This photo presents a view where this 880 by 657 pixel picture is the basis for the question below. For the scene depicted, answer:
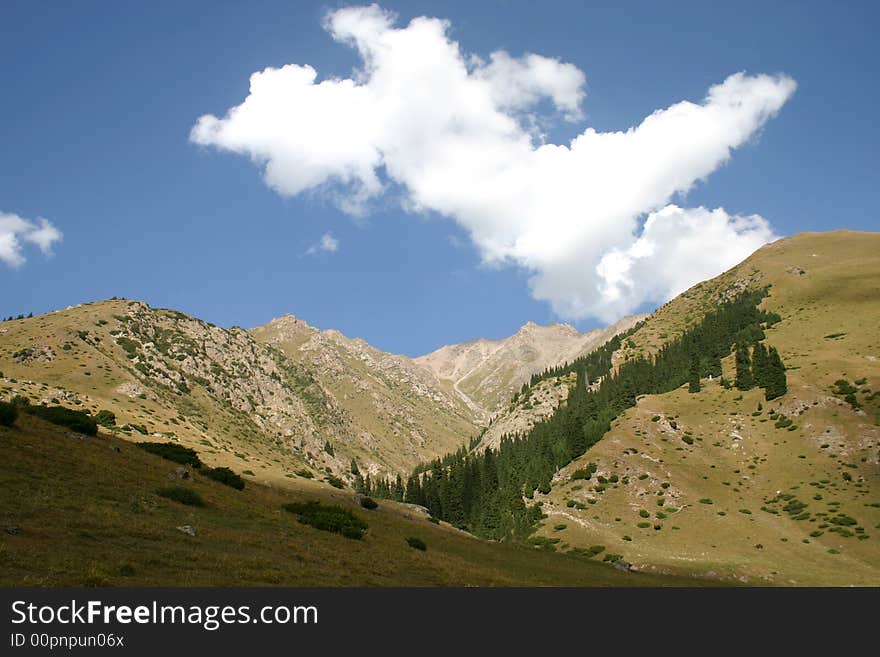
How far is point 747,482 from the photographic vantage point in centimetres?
9212

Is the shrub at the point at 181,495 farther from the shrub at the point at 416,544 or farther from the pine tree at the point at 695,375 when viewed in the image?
the pine tree at the point at 695,375

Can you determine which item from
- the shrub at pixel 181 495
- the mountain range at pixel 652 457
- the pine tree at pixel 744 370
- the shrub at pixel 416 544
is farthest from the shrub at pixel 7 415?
the pine tree at pixel 744 370

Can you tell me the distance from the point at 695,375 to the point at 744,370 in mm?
14153

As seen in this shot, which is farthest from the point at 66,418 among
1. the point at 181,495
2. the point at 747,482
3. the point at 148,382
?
the point at 148,382

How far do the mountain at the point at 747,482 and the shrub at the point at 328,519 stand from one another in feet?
126

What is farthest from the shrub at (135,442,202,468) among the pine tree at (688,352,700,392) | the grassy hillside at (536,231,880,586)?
the pine tree at (688,352,700,392)

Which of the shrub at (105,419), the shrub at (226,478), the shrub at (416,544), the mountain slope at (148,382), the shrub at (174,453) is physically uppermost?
the mountain slope at (148,382)

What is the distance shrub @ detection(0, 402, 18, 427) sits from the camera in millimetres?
34719

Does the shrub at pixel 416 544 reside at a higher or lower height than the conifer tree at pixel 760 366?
lower

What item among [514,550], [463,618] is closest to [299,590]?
[463,618]

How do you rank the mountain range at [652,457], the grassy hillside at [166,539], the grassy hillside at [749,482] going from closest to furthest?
the grassy hillside at [166,539]
the mountain range at [652,457]
the grassy hillside at [749,482]

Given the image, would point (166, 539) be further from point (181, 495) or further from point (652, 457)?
point (652, 457)

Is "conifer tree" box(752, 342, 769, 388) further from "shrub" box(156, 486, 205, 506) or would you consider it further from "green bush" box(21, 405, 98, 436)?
"green bush" box(21, 405, 98, 436)

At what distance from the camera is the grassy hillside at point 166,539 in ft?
62.2
